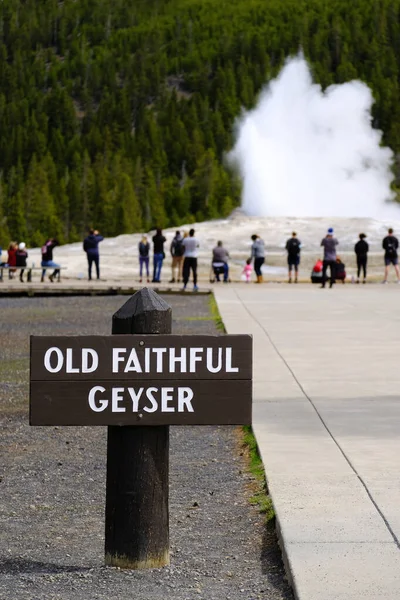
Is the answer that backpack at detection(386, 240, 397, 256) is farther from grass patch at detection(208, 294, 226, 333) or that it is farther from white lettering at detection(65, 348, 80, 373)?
white lettering at detection(65, 348, 80, 373)

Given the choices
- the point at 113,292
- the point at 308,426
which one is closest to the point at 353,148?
the point at 113,292

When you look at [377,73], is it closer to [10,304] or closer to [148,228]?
[148,228]

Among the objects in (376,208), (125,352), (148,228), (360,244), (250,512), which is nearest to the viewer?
(125,352)

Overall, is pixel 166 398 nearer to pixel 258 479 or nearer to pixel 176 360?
pixel 176 360

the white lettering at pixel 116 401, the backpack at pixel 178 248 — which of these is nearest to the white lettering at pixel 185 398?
the white lettering at pixel 116 401

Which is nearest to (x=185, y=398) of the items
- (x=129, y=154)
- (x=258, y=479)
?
(x=258, y=479)

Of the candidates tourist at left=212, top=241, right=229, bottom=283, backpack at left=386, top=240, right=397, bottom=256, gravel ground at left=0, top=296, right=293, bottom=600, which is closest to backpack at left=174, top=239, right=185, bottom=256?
tourist at left=212, top=241, right=229, bottom=283

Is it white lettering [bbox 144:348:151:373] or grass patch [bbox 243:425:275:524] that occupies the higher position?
white lettering [bbox 144:348:151:373]

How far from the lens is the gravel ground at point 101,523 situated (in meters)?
5.06

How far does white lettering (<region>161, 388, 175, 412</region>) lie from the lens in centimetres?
498

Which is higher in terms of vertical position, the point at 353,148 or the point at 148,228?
the point at 353,148

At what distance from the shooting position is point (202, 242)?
54.6 metres

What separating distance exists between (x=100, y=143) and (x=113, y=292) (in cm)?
14184

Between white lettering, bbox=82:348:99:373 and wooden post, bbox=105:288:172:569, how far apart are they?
153 mm
